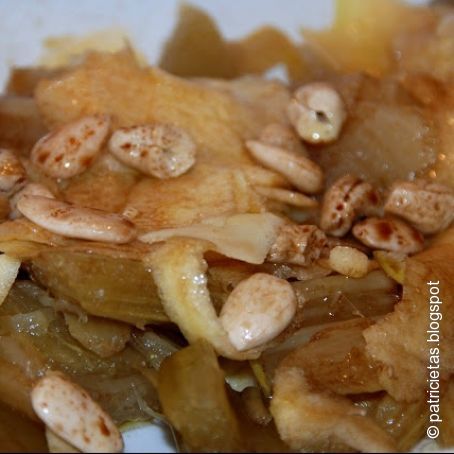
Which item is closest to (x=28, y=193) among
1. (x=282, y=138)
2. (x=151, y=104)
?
(x=151, y=104)

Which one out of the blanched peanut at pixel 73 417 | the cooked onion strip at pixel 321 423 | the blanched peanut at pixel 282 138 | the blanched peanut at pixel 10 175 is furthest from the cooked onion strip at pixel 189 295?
the blanched peanut at pixel 282 138

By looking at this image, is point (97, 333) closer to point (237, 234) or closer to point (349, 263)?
point (237, 234)

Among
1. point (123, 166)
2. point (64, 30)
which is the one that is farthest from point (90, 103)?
point (64, 30)

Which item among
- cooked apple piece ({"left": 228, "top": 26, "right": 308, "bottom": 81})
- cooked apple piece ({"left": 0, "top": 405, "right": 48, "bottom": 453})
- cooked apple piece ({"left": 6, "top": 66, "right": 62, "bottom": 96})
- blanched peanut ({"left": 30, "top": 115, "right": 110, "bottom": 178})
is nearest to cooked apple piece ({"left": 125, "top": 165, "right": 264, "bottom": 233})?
blanched peanut ({"left": 30, "top": 115, "right": 110, "bottom": 178})

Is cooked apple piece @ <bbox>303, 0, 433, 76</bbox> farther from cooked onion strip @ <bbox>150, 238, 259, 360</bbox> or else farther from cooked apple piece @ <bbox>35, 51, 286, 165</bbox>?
cooked onion strip @ <bbox>150, 238, 259, 360</bbox>

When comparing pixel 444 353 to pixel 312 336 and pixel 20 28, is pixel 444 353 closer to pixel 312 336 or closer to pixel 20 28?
pixel 312 336
